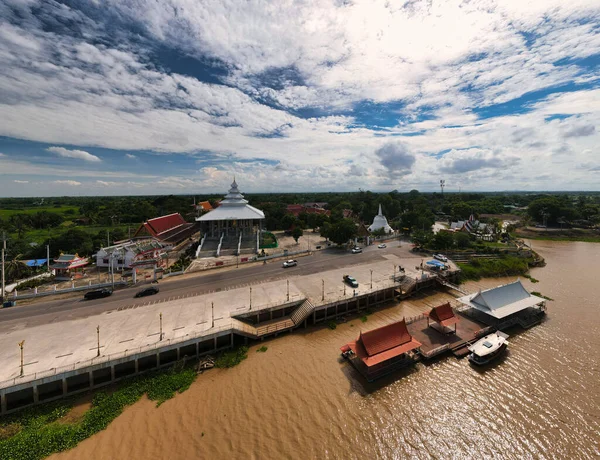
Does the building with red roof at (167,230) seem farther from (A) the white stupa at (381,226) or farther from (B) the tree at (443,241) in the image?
(B) the tree at (443,241)

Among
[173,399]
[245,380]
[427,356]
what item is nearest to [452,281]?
[427,356]

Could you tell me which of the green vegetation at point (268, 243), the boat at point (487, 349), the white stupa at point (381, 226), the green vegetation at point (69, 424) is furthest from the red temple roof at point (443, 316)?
the white stupa at point (381, 226)

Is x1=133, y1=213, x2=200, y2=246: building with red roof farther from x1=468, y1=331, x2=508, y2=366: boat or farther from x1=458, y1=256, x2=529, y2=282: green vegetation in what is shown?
x1=458, y1=256, x2=529, y2=282: green vegetation

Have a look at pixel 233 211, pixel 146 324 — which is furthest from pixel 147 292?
pixel 233 211

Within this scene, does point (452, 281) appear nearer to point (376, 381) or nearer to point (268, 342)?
point (376, 381)

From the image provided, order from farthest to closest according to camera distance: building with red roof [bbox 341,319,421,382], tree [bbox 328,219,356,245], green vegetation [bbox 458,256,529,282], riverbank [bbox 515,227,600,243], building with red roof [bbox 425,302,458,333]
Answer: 1. riverbank [bbox 515,227,600,243]
2. tree [bbox 328,219,356,245]
3. green vegetation [bbox 458,256,529,282]
4. building with red roof [bbox 425,302,458,333]
5. building with red roof [bbox 341,319,421,382]

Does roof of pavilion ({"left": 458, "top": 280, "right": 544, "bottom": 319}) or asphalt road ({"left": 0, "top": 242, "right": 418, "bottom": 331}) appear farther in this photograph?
roof of pavilion ({"left": 458, "top": 280, "right": 544, "bottom": 319})

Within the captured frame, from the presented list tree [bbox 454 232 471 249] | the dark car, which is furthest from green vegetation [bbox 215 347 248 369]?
tree [bbox 454 232 471 249]
